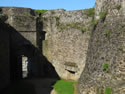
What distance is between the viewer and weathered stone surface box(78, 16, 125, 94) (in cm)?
690

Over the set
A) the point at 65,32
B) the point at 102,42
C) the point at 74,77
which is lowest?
the point at 74,77

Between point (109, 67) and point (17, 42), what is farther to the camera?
point (17, 42)

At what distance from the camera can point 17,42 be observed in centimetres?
1655

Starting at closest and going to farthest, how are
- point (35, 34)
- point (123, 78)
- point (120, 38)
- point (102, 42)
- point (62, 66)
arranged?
point (123, 78) → point (120, 38) → point (102, 42) → point (62, 66) → point (35, 34)

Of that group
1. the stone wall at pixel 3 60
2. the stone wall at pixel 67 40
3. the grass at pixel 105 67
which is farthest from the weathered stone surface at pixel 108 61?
the stone wall at pixel 3 60

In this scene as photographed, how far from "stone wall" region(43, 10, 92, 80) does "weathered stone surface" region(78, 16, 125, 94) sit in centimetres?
451

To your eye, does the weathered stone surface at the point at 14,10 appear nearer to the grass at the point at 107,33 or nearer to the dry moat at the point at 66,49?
the dry moat at the point at 66,49

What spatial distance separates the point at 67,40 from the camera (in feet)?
50.5

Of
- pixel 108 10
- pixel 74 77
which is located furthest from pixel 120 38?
pixel 74 77

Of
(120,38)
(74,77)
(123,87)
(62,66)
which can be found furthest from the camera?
(62,66)

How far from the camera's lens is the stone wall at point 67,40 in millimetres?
14273

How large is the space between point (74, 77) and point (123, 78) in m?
8.22

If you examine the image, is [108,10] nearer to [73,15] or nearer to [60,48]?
[73,15]

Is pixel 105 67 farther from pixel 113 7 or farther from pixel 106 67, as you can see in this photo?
pixel 113 7
